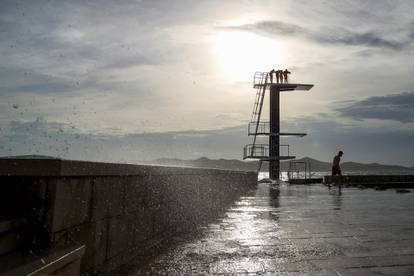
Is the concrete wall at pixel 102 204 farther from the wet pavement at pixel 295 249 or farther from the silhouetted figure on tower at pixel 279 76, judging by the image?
the silhouetted figure on tower at pixel 279 76

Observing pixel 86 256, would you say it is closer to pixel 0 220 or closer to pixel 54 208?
pixel 54 208

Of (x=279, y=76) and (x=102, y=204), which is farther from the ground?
(x=279, y=76)

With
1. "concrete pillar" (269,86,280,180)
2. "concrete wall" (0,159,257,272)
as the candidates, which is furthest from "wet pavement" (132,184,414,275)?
"concrete pillar" (269,86,280,180)

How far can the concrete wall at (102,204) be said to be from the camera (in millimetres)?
2943

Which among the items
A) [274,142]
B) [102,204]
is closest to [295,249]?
[102,204]

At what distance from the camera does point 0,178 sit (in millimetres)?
3051

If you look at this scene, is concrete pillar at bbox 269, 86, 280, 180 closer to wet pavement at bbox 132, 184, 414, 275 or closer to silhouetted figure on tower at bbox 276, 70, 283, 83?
silhouetted figure on tower at bbox 276, 70, 283, 83

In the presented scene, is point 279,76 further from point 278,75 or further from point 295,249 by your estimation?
point 295,249

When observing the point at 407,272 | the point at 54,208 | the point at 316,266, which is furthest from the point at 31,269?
the point at 407,272

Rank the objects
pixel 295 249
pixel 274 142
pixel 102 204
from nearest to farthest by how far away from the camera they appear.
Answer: pixel 102 204
pixel 295 249
pixel 274 142

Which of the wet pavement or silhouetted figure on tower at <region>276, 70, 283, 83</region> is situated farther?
silhouetted figure on tower at <region>276, 70, 283, 83</region>

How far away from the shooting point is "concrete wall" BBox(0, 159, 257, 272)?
116 inches

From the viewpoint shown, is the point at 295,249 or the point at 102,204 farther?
the point at 295,249

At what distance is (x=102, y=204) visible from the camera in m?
3.80
